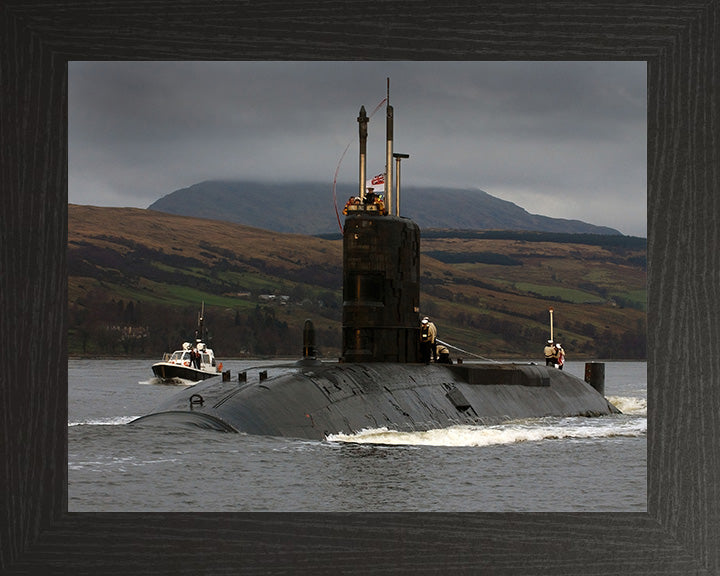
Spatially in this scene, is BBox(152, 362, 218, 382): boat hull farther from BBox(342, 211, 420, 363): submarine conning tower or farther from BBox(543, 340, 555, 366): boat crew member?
BBox(342, 211, 420, 363): submarine conning tower

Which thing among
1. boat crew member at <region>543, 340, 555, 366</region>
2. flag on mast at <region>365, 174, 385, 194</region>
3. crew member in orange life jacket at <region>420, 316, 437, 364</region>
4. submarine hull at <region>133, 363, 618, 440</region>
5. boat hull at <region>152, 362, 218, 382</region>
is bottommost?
boat hull at <region>152, 362, 218, 382</region>

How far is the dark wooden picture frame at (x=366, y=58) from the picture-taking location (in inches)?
168

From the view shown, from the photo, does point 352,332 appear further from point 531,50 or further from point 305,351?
point 531,50

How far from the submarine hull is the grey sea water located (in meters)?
0.41

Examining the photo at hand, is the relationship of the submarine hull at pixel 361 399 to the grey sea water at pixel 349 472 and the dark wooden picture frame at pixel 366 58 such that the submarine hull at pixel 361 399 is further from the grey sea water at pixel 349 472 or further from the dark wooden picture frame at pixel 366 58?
the dark wooden picture frame at pixel 366 58

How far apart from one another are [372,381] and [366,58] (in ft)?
57.5

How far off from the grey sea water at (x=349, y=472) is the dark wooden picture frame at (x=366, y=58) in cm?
478

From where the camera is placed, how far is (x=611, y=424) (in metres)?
29.5

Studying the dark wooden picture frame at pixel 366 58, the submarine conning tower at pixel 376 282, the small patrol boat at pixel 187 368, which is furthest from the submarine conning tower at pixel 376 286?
the small patrol boat at pixel 187 368

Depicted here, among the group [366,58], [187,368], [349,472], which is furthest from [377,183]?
[187,368]

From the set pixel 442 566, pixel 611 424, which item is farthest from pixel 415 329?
pixel 442 566

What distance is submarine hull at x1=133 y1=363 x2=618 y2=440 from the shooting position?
17.5 metres

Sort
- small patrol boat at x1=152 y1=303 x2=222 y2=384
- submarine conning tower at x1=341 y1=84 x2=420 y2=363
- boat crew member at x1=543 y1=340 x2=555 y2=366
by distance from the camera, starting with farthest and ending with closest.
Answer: small patrol boat at x1=152 y1=303 x2=222 y2=384 < boat crew member at x1=543 y1=340 x2=555 y2=366 < submarine conning tower at x1=341 y1=84 x2=420 y2=363

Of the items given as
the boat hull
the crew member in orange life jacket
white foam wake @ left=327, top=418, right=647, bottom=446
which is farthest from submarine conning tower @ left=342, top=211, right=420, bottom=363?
the boat hull
